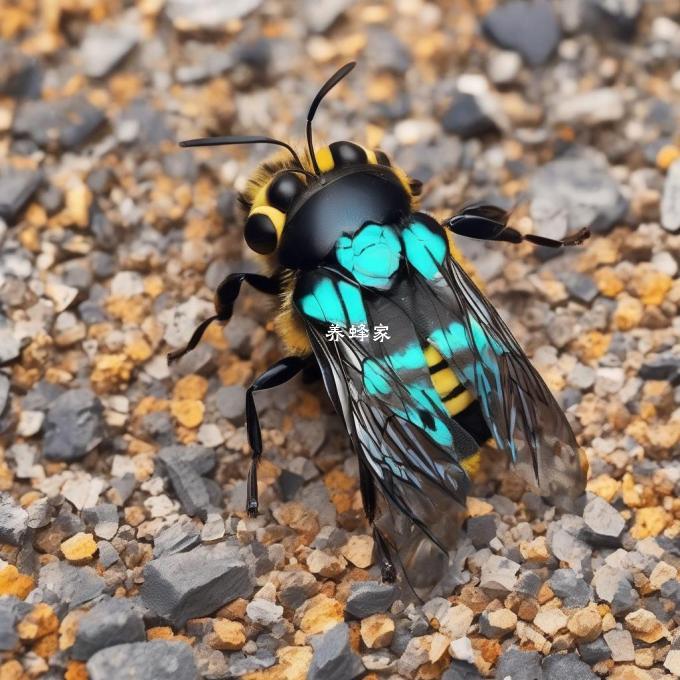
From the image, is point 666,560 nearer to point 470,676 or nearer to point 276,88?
point 470,676

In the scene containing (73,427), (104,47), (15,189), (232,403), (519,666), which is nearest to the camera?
(519,666)

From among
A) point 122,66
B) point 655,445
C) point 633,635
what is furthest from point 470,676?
point 122,66

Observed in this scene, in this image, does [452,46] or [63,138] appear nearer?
[63,138]

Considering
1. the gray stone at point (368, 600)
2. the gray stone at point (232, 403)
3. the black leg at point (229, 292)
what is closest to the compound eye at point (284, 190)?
the black leg at point (229, 292)

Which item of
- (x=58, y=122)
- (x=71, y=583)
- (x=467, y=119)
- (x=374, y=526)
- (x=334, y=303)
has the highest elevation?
(x=58, y=122)

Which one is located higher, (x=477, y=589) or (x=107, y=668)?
(x=107, y=668)

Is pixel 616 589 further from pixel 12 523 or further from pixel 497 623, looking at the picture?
pixel 12 523

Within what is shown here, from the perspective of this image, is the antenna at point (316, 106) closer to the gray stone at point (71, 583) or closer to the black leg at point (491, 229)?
the black leg at point (491, 229)

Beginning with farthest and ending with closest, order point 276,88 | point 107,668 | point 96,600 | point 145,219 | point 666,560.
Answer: point 276,88 < point 145,219 < point 666,560 < point 96,600 < point 107,668

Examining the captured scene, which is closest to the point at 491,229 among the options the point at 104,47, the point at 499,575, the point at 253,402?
the point at 253,402
